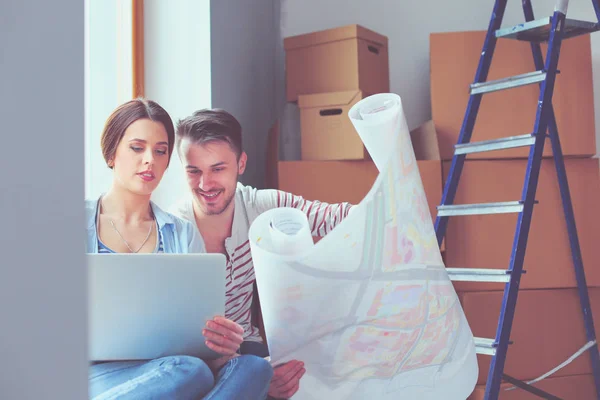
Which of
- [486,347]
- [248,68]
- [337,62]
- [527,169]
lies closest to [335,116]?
[337,62]

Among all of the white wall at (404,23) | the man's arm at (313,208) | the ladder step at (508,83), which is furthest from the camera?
the white wall at (404,23)

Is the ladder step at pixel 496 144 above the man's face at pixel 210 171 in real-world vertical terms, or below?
above

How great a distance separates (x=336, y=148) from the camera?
7.15 ft

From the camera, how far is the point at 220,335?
1157 millimetres

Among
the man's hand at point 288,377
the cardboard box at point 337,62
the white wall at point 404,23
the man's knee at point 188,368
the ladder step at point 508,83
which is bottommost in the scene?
the man's hand at point 288,377

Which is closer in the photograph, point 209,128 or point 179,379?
point 179,379

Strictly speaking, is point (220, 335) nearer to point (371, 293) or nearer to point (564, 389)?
point (371, 293)

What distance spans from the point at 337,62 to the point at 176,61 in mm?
546

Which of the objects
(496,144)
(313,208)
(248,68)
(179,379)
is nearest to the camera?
(179,379)

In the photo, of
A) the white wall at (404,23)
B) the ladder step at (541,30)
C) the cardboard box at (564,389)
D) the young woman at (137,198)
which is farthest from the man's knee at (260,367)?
the white wall at (404,23)

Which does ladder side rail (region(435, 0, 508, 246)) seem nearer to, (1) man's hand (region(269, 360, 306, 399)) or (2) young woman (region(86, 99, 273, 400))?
(2) young woman (region(86, 99, 273, 400))

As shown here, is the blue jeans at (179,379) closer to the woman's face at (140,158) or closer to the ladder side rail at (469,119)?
the woman's face at (140,158)

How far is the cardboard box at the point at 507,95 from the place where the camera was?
2.20 metres

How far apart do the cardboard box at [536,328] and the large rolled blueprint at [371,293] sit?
1009 mm
